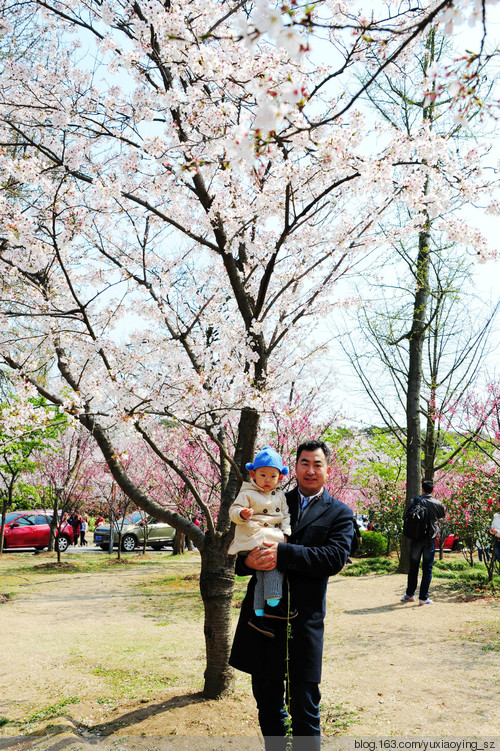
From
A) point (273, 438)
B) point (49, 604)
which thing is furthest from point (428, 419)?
point (49, 604)

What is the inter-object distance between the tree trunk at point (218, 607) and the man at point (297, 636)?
1.27 metres

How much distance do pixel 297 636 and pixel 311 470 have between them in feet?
2.34

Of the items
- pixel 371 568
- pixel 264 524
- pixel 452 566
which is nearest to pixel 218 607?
pixel 264 524

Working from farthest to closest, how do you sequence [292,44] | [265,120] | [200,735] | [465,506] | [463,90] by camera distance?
[465,506] → [200,735] → [463,90] → [265,120] → [292,44]

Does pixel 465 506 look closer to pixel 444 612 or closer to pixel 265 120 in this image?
pixel 444 612

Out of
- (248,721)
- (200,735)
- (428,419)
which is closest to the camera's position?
(200,735)

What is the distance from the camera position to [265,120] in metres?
1.58

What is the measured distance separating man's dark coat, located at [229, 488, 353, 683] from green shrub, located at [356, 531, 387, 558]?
39.4 ft

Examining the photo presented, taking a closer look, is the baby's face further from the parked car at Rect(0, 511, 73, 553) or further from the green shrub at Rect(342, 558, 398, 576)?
the parked car at Rect(0, 511, 73, 553)

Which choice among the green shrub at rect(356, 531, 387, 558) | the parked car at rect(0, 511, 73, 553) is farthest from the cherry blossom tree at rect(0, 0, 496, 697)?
Result: the parked car at rect(0, 511, 73, 553)

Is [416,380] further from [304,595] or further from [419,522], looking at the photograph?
[304,595]

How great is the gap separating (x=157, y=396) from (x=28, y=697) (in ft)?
7.49

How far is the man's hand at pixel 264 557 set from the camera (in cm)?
236

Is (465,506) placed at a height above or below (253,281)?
below
